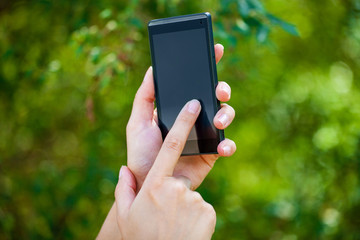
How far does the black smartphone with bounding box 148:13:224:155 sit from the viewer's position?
117cm

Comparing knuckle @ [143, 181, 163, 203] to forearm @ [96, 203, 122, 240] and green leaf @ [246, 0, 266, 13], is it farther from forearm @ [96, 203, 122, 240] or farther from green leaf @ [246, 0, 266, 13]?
green leaf @ [246, 0, 266, 13]

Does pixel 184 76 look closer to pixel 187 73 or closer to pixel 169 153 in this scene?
pixel 187 73

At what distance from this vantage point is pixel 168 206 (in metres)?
0.96

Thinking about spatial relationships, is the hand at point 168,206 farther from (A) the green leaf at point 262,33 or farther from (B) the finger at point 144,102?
(A) the green leaf at point 262,33

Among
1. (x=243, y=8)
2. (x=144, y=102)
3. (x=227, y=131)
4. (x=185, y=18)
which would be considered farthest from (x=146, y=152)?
(x=227, y=131)

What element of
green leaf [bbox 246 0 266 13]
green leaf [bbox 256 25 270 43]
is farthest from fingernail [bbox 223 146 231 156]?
green leaf [bbox 246 0 266 13]

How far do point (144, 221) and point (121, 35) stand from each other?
1.28 m

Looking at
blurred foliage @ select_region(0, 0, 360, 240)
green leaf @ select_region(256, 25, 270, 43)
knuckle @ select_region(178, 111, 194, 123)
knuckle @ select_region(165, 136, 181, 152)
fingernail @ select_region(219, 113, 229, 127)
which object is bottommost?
blurred foliage @ select_region(0, 0, 360, 240)

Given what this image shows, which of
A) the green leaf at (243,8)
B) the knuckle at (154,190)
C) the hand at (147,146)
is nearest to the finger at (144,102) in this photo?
the hand at (147,146)

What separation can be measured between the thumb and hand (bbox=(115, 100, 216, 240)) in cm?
4

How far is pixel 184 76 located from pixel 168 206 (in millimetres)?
441

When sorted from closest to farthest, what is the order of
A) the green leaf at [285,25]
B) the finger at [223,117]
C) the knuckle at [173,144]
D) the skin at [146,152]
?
the knuckle at [173,144] < the finger at [223,117] < the skin at [146,152] < the green leaf at [285,25]

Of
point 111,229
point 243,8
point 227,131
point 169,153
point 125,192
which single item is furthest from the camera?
point 227,131

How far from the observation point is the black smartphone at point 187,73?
Answer: 3.85 feet
